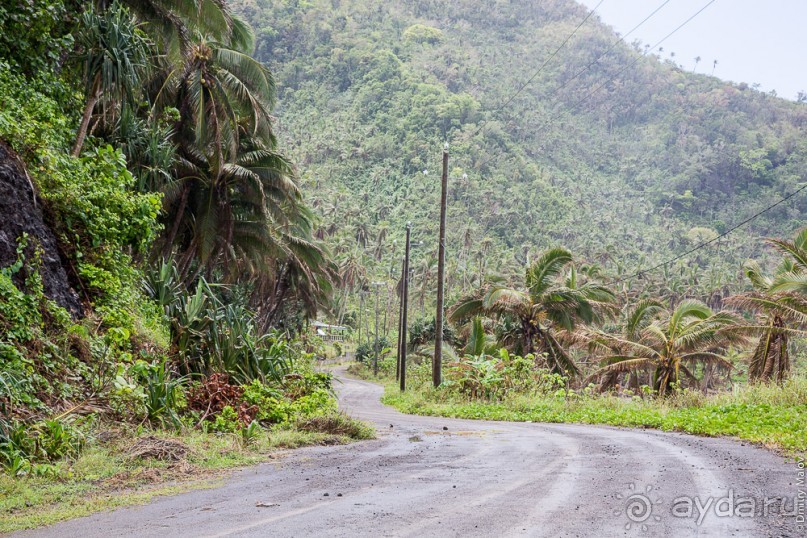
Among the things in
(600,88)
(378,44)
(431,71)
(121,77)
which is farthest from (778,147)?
(121,77)

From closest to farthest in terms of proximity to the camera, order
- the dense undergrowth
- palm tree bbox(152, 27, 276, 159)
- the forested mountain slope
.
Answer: the dense undergrowth
palm tree bbox(152, 27, 276, 159)
the forested mountain slope

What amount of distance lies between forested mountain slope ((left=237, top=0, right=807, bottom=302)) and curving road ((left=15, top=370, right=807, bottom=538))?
60.9 meters

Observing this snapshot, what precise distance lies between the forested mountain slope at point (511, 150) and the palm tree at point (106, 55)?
5382 cm

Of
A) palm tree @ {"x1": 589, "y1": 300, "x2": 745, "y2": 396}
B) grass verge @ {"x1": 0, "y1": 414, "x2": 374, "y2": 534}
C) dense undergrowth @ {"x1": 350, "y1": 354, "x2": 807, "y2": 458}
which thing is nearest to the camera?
grass verge @ {"x1": 0, "y1": 414, "x2": 374, "y2": 534}

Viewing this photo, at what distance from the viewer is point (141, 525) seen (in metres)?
4.71

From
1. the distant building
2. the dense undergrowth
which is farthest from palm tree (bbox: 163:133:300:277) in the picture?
the distant building

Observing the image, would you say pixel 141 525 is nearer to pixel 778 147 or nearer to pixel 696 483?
pixel 696 483

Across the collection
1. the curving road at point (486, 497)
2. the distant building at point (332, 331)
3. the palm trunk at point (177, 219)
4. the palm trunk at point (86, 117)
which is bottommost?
the distant building at point (332, 331)

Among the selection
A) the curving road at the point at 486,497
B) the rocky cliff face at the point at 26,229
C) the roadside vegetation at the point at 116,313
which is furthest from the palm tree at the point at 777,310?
the rocky cliff face at the point at 26,229

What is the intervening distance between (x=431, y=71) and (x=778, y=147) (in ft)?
267

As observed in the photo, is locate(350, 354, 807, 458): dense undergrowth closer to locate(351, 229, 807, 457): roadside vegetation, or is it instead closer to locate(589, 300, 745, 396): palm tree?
locate(351, 229, 807, 457): roadside vegetation

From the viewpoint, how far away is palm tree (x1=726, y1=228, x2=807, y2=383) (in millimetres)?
17969

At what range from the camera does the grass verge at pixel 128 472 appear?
5.29 metres

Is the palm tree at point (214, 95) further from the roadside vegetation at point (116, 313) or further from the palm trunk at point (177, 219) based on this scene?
the palm trunk at point (177, 219)
